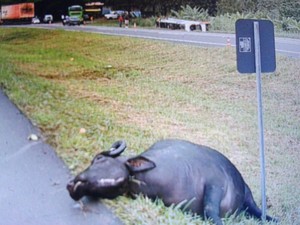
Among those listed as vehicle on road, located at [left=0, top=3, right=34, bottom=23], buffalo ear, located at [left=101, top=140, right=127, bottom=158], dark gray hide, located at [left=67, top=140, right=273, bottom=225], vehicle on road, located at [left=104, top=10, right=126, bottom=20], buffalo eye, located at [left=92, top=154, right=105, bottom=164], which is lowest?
dark gray hide, located at [left=67, top=140, right=273, bottom=225]

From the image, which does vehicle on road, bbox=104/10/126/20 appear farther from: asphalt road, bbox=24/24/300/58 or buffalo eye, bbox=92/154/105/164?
buffalo eye, bbox=92/154/105/164

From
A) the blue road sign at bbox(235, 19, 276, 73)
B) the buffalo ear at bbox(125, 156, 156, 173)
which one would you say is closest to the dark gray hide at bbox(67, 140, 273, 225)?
the buffalo ear at bbox(125, 156, 156, 173)

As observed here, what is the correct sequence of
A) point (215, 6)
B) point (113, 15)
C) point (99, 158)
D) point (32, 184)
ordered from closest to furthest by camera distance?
point (32, 184), point (99, 158), point (113, 15), point (215, 6)

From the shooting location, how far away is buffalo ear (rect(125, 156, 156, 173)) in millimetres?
2059

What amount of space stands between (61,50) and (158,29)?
509 millimetres

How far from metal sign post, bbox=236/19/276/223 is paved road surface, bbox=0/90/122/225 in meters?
0.88

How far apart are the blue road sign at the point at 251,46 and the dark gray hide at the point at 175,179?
45 cm

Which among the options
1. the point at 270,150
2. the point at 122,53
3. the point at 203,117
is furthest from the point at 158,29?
the point at 270,150

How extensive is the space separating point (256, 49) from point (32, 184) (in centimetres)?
115

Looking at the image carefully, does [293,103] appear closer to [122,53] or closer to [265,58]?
[265,58]

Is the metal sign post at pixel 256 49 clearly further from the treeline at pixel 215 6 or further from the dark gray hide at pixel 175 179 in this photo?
the dark gray hide at pixel 175 179

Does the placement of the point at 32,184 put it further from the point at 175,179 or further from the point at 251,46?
the point at 251,46

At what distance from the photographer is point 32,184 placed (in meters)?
1.94

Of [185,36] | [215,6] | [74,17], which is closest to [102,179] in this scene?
[74,17]
